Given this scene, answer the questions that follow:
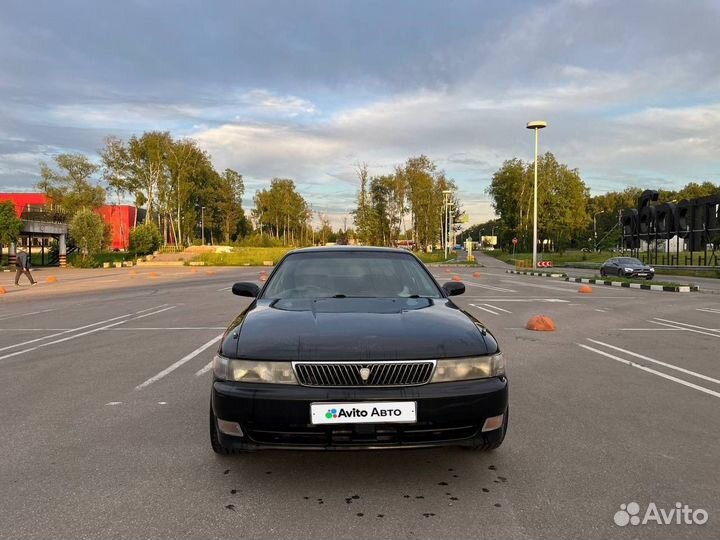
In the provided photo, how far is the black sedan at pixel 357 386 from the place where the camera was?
9.80ft

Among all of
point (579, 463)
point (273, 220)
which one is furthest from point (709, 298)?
point (273, 220)

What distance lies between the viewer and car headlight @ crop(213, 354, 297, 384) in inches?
121

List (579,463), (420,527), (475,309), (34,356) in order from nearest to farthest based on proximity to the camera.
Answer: (420,527) < (579,463) < (34,356) < (475,309)

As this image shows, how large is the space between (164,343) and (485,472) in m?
6.50

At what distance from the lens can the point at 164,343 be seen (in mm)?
8680

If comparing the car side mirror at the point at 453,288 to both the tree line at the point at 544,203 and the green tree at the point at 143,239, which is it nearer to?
the green tree at the point at 143,239

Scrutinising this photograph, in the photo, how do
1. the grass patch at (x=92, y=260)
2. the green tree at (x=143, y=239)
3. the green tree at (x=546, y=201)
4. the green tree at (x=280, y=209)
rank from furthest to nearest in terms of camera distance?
the green tree at (x=280, y=209) < the green tree at (x=546, y=201) < the green tree at (x=143, y=239) < the grass patch at (x=92, y=260)

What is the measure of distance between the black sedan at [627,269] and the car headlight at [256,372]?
29.4 metres

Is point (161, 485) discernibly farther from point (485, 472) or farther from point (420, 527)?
point (485, 472)

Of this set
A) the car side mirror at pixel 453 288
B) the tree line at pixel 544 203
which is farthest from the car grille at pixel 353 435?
the tree line at pixel 544 203

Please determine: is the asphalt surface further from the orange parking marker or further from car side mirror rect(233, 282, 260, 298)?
the orange parking marker

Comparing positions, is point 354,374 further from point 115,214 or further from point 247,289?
point 115,214

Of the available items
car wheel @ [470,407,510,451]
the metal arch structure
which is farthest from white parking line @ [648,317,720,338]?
the metal arch structure

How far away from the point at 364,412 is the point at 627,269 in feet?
96.7
